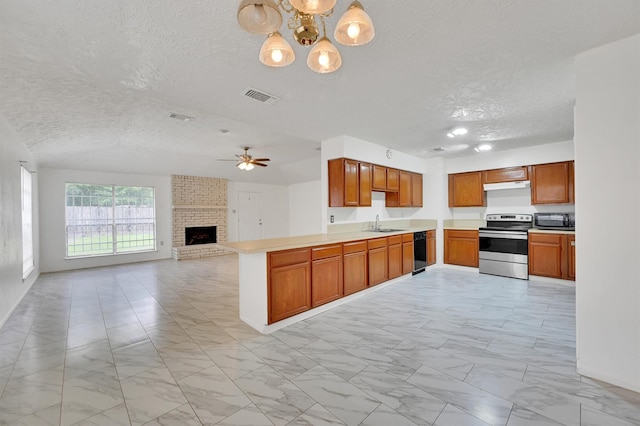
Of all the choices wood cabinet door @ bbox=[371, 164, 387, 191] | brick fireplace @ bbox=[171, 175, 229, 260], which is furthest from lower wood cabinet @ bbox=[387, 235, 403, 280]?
brick fireplace @ bbox=[171, 175, 229, 260]

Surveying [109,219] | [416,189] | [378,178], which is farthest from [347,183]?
[109,219]

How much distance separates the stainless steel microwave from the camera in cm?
505

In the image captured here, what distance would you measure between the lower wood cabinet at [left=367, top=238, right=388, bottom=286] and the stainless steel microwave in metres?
3.09

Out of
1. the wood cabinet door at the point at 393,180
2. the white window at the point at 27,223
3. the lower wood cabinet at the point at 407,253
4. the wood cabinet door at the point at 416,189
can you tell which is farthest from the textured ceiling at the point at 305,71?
the lower wood cabinet at the point at 407,253

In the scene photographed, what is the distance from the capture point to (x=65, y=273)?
6.31 metres

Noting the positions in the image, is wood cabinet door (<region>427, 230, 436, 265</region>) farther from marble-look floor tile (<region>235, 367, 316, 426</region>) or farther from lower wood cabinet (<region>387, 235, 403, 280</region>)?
marble-look floor tile (<region>235, 367, 316, 426</region>)

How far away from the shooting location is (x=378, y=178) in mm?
5262

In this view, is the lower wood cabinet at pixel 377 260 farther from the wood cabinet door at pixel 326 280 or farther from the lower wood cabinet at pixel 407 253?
the wood cabinet door at pixel 326 280

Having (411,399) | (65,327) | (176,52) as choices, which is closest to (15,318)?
(65,327)

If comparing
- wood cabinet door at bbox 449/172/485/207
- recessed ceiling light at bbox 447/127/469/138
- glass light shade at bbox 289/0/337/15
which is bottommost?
wood cabinet door at bbox 449/172/485/207

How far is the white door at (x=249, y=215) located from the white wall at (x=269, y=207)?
120mm

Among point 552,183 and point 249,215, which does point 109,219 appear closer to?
point 249,215

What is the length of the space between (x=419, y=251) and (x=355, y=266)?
2281 mm

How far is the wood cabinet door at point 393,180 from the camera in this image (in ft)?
18.2
